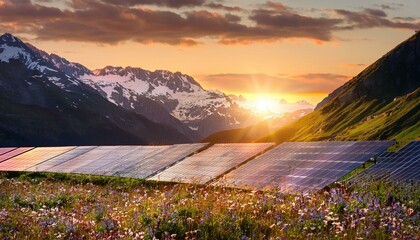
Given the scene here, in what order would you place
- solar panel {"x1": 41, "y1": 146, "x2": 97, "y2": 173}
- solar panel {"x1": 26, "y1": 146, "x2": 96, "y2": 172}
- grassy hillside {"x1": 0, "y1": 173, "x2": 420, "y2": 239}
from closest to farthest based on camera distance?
grassy hillside {"x1": 0, "y1": 173, "x2": 420, "y2": 239}
solar panel {"x1": 41, "y1": 146, "x2": 97, "y2": 173}
solar panel {"x1": 26, "y1": 146, "x2": 96, "y2": 172}

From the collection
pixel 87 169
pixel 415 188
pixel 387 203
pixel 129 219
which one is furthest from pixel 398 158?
pixel 87 169

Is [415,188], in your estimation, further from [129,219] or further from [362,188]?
[129,219]

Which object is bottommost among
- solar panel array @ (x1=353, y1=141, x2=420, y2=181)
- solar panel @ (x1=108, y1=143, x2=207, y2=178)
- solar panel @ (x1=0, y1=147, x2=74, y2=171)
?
solar panel @ (x1=0, y1=147, x2=74, y2=171)

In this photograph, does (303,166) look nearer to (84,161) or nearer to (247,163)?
(247,163)

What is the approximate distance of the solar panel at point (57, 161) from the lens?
43688 millimetres

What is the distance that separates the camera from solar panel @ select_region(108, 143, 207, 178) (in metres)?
36.4

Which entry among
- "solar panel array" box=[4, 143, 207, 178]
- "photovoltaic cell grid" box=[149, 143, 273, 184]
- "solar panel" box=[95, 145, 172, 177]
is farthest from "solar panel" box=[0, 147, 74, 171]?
"photovoltaic cell grid" box=[149, 143, 273, 184]

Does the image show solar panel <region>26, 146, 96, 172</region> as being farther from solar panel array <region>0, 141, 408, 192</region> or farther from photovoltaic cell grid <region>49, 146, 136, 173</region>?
photovoltaic cell grid <region>49, 146, 136, 173</region>

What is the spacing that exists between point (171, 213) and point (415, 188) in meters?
9.72

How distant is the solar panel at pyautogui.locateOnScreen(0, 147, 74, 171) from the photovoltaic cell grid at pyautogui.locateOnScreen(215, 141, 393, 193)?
22.6 metres

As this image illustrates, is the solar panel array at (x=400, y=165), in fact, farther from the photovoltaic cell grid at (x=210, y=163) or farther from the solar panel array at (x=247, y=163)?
the photovoltaic cell grid at (x=210, y=163)

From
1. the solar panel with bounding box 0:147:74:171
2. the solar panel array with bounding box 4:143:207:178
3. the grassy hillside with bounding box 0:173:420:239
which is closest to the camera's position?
the grassy hillside with bounding box 0:173:420:239

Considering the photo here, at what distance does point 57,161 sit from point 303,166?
85.1 feet

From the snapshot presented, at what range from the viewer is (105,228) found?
14586 millimetres
